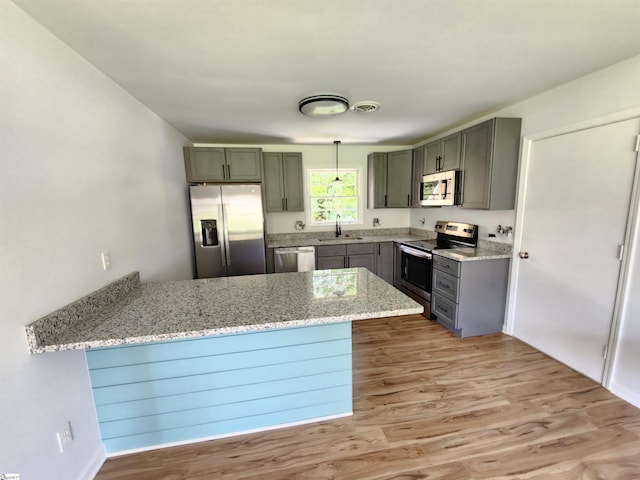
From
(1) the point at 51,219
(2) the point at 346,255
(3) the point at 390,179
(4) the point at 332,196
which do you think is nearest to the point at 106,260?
(1) the point at 51,219

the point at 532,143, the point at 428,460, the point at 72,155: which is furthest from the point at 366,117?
the point at 428,460

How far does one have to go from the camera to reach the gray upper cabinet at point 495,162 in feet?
8.66

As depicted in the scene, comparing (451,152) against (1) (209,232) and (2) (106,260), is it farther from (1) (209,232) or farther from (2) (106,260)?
(2) (106,260)

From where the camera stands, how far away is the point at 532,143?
8.39ft

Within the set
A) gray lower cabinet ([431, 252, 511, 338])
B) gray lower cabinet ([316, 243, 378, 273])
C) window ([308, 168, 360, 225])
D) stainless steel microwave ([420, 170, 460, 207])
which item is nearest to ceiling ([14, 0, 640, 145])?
stainless steel microwave ([420, 170, 460, 207])

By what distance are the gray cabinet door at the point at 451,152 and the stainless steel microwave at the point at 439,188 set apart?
3.1 inches

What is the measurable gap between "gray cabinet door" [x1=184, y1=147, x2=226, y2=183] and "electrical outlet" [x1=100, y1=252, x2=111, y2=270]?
80.4 inches

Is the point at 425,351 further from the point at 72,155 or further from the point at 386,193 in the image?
the point at 72,155

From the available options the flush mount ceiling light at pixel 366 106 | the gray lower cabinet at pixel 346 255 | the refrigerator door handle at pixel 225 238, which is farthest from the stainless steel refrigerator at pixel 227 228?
the flush mount ceiling light at pixel 366 106

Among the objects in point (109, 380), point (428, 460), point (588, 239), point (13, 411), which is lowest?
point (428, 460)

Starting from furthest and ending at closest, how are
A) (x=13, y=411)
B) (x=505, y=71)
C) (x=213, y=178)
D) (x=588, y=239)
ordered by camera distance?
(x=213, y=178) < (x=588, y=239) < (x=505, y=71) < (x=13, y=411)

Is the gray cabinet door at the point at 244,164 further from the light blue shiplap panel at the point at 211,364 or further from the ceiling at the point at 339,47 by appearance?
the light blue shiplap panel at the point at 211,364

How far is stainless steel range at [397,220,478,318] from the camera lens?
11.0ft

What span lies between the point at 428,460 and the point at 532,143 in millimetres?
2802
